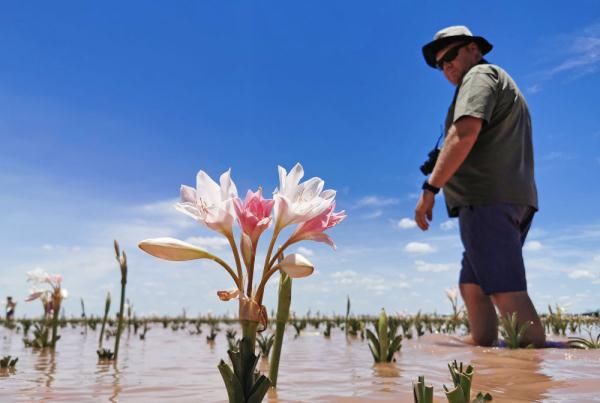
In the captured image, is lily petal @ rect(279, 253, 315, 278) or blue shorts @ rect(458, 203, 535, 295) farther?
blue shorts @ rect(458, 203, 535, 295)

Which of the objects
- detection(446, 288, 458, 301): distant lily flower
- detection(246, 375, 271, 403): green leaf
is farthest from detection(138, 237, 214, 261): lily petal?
detection(446, 288, 458, 301): distant lily flower

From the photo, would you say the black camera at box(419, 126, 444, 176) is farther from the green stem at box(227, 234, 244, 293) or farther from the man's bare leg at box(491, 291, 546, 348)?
the green stem at box(227, 234, 244, 293)

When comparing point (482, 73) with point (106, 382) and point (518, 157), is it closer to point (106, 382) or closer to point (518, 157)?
point (518, 157)

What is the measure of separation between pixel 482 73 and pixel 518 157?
82 cm

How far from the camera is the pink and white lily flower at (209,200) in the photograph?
1691mm

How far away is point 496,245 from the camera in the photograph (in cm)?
444

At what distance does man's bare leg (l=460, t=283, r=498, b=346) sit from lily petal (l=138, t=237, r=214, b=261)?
4.13 metres

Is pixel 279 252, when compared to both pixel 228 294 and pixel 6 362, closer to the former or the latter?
pixel 228 294

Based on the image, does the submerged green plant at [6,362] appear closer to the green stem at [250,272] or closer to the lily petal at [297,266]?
the green stem at [250,272]

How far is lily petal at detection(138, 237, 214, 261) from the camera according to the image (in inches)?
64.0

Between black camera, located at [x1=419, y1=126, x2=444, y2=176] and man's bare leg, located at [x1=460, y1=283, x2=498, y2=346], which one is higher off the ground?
black camera, located at [x1=419, y1=126, x2=444, y2=176]

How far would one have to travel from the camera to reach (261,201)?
1.67 metres

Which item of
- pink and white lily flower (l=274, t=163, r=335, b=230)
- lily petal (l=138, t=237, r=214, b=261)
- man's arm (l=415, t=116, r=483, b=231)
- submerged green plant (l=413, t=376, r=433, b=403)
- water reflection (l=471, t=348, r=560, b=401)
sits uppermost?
man's arm (l=415, t=116, r=483, b=231)

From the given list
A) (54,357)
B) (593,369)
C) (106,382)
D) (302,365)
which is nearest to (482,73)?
(593,369)
